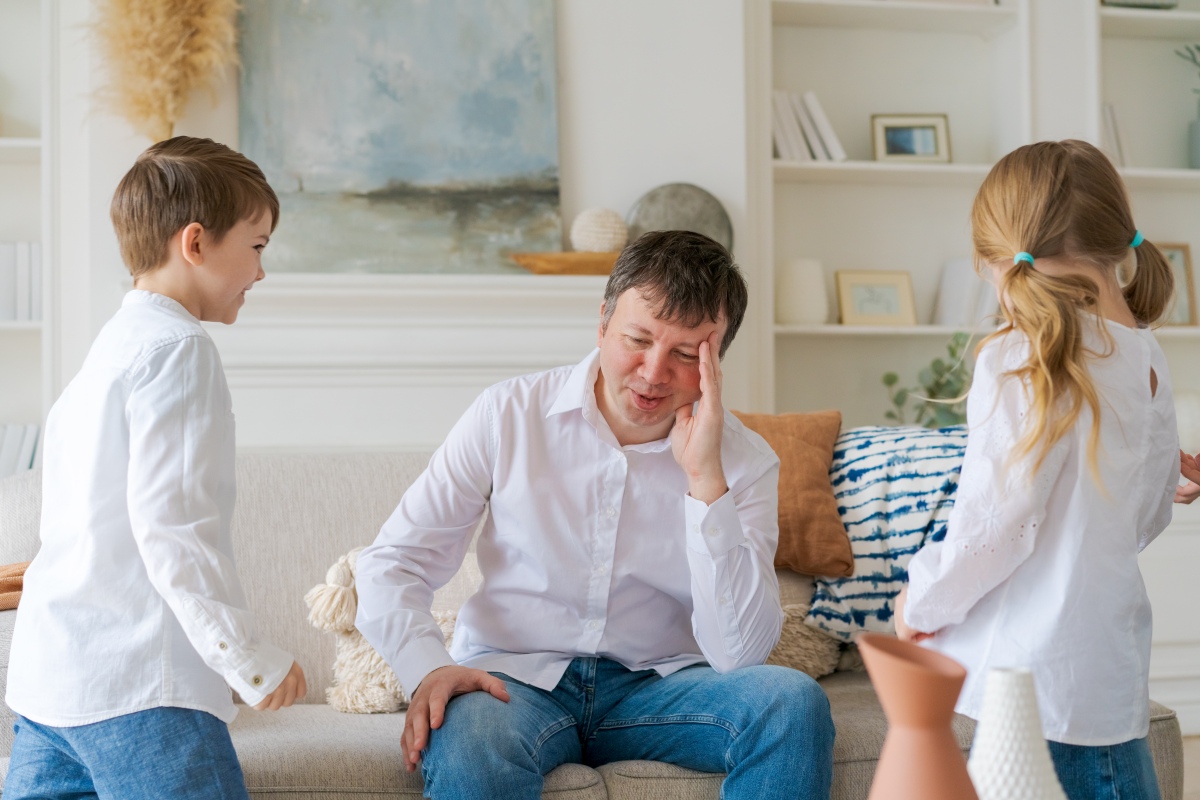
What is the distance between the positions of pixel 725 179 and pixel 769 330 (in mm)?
491

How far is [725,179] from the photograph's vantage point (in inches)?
124

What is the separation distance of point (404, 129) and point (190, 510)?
2003mm

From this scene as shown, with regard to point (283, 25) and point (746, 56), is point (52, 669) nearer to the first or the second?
point (283, 25)

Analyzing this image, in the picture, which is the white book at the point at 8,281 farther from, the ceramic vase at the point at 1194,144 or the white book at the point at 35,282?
the ceramic vase at the point at 1194,144

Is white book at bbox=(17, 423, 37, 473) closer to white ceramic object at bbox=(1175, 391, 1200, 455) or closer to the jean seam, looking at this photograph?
the jean seam

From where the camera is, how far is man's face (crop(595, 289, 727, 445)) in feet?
5.16

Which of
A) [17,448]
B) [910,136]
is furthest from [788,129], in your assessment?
[17,448]

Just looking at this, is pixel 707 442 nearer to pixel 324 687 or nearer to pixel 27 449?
pixel 324 687

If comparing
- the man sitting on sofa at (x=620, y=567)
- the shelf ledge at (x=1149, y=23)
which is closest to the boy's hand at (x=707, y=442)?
the man sitting on sofa at (x=620, y=567)

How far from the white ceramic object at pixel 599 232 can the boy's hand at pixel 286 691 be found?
1.91 meters

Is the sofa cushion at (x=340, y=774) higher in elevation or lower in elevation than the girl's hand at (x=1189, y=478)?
lower

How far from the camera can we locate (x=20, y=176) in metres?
3.20

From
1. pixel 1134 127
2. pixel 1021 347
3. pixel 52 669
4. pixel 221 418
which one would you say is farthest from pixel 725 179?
pixel 52 669

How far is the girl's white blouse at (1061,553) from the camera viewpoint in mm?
1280
